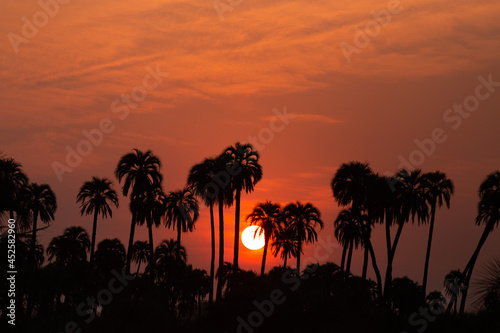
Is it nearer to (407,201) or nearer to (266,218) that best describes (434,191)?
(407,201)

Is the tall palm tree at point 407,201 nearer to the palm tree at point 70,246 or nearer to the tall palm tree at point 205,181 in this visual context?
the tall palm tree at point 205,181

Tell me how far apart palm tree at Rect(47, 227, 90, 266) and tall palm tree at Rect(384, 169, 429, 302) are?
53.2m

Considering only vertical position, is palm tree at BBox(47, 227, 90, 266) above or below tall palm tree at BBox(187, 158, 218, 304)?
below

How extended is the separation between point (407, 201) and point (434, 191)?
525 centimetres

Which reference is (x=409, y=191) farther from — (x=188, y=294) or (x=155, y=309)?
(x=155, y=309)

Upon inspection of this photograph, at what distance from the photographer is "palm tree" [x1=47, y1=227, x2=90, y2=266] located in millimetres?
119000

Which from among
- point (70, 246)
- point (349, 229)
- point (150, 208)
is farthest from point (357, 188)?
point (70, 246)

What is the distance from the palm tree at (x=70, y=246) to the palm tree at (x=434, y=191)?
57.7 meters

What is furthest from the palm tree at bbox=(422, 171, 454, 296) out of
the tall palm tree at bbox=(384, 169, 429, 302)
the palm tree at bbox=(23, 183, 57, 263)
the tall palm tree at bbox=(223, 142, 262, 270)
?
the palm tree at bbox=(23, 183, 57, 263)

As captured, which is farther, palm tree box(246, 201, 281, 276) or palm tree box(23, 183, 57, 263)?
palm tree box(246, 201, 281, 276)

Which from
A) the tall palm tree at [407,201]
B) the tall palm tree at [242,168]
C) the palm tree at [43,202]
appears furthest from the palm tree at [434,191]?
the palm tree at [43,202]

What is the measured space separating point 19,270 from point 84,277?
77736mm

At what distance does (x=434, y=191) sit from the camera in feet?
339

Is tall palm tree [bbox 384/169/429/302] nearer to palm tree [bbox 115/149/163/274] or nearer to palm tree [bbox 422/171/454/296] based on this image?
palm tree [bbox 422/171/454/296]
